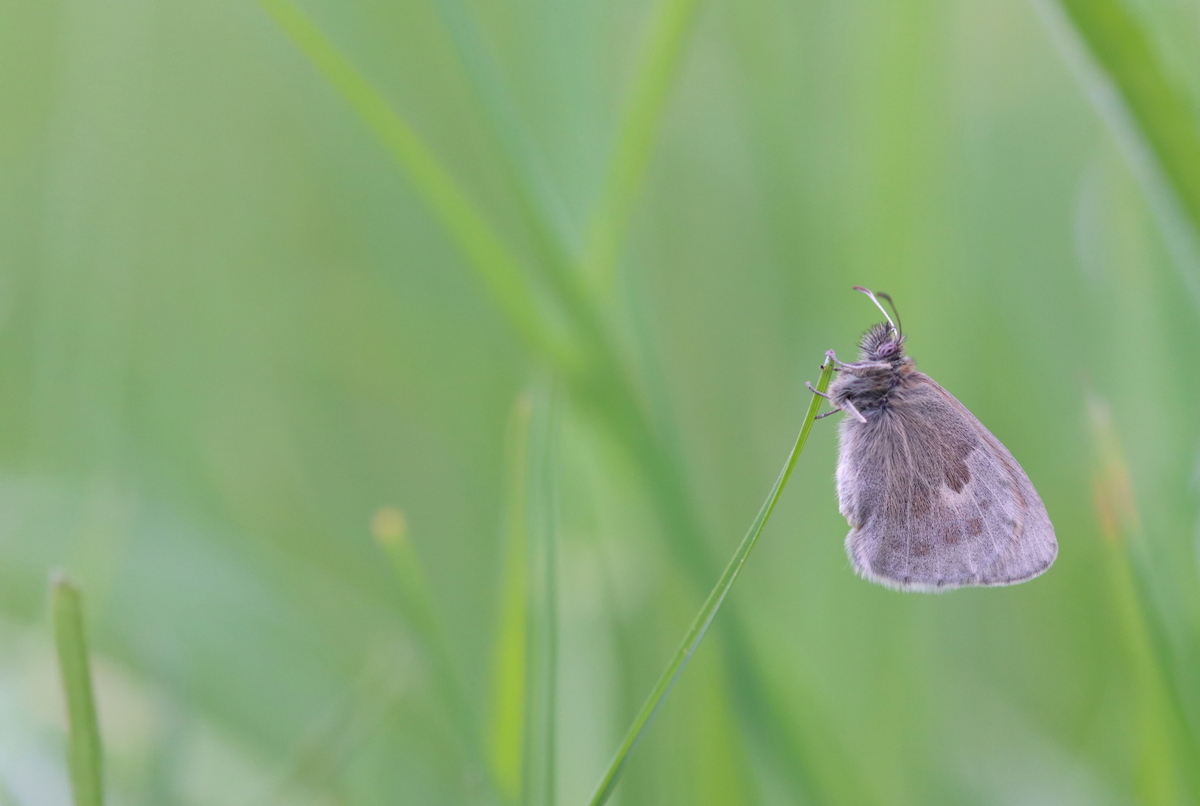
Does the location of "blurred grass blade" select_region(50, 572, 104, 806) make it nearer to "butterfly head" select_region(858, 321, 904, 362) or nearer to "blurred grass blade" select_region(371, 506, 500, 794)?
"blurred grass blade" select_region(371, 506, 500, 794)

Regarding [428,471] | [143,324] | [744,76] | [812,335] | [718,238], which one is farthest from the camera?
[718,238]

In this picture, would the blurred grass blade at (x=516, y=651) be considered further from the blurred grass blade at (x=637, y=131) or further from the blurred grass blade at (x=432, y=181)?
the blurred grass blade at (x=637, y=131)

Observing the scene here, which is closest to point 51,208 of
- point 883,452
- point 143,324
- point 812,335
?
point 143,324

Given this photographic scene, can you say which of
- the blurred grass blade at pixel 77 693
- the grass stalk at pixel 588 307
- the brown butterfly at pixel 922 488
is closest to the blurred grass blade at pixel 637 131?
the grass stalk at pixel 588 307

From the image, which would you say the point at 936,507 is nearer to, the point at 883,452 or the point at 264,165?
the point at 883,452

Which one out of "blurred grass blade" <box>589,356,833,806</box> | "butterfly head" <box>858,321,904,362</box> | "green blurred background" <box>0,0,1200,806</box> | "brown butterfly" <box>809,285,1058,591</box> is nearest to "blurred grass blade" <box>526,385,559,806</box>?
"green blurred background" <box>0,0,1200,806</box>

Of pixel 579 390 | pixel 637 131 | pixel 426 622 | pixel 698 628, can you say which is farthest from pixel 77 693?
pixel 637 131

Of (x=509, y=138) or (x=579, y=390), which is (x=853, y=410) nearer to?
(x=579, y=390)
